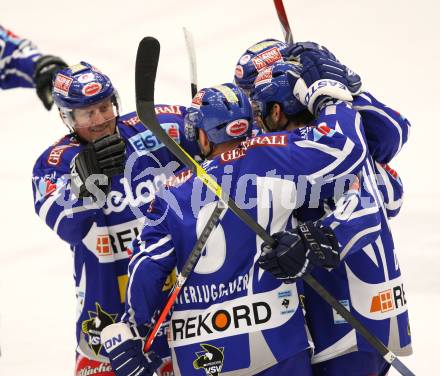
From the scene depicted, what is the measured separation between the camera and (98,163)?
11.1ft

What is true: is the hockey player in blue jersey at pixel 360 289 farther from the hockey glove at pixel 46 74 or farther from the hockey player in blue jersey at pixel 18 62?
the hockey player in blue jersey at pixel 18 62

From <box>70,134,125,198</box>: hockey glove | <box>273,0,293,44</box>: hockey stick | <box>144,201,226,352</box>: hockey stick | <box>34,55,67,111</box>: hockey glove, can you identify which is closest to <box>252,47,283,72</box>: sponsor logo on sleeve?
<box>273,0,293,44</box>: hockey stick

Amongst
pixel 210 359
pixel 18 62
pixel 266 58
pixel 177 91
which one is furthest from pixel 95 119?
pixel 177 91

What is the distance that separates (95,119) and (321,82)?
0.98 m

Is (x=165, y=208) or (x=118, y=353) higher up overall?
(x=165, y=208)

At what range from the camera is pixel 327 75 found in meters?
3.01

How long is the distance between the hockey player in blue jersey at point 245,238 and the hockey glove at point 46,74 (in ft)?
5.55

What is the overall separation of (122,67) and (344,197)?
15.4 feet

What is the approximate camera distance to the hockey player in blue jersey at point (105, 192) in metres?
3.55

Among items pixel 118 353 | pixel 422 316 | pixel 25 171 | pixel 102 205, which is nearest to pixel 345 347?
pixel 118 353

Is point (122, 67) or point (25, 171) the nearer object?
point (25, 171)

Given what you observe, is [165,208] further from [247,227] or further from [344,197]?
[344,197]

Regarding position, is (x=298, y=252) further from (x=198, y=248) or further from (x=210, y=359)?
(x=210, y=359)

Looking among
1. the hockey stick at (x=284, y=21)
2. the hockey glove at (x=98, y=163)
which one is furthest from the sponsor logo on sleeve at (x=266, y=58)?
the hockey glove at (x=98, y=163)
